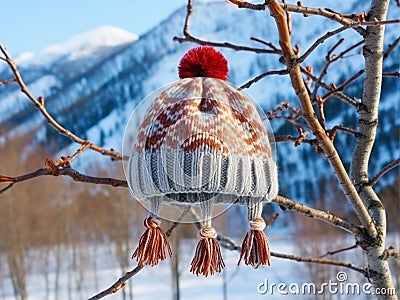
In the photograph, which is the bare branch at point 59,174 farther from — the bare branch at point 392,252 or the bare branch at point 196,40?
the bare branch at point 392,252

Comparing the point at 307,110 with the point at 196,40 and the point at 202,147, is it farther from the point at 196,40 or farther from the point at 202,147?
the point at 196,40

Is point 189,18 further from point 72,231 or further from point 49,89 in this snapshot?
point 49,89

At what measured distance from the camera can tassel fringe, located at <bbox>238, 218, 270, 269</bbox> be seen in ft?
1.40

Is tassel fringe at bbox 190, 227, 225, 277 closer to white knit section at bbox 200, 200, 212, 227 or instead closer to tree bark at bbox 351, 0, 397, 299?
white knit section at bbox 200, 200, 212, 227

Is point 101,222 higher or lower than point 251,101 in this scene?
higher

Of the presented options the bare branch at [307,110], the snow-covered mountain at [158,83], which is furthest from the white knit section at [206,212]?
the snow-covered mountain at [158,83]

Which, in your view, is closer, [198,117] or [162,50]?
[198,117]

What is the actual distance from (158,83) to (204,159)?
14838 mm

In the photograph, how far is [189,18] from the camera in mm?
629

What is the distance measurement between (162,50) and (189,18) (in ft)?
58.1

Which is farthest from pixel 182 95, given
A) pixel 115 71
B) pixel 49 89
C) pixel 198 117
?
pixel 115 71

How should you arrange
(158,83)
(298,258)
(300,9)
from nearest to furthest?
(300,9), (298,258), (158,83)

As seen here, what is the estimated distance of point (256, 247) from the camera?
43cm

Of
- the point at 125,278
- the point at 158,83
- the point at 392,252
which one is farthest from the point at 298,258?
the point at 158,83
